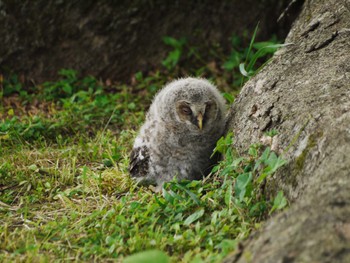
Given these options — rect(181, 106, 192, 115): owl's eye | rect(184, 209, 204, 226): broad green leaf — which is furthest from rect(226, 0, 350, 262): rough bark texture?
rect(184, 209, 204, 226): broad green leaf

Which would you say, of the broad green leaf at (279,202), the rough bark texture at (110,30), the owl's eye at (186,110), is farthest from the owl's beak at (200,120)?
the rough bark texture at (110,30)

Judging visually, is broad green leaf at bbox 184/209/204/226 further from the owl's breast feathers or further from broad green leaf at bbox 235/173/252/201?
the owl's breast feathers

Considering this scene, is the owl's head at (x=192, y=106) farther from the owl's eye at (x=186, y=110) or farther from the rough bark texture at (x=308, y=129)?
the rough bark texture at (x=308, y=129)

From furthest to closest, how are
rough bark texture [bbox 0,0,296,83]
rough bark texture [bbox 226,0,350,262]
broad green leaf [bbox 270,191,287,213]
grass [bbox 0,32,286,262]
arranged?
rough bark texture [bbox 0,0,296,83] → grass [bbox 0,32,286,262] → broad green leaf [bbox 270,191,287,213] → rough bark texture [bbox 226,0,350,262]

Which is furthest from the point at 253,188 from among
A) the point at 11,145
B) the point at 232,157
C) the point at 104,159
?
the point at 11,145

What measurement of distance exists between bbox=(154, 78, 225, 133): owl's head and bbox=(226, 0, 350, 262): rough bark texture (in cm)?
19

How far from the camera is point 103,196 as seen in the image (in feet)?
14.7

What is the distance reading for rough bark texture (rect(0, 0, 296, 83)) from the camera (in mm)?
7180

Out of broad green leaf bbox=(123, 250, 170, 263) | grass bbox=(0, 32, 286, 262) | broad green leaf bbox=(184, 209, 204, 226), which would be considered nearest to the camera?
broad green leaf bbox=(123, 250, 170, 263)

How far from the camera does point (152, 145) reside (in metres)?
4.83

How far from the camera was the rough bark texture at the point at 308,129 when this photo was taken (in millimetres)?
2564

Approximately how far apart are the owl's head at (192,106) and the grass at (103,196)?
31 cm

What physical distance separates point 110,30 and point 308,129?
4.34 meters

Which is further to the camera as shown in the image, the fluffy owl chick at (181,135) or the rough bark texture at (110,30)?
the rough bark texture at (110,30)
